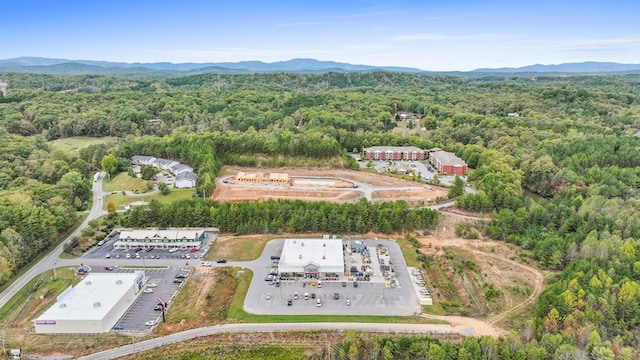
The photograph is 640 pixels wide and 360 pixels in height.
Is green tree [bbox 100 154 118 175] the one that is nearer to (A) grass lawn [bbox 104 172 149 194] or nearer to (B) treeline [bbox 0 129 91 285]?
(A) grass lawn [bbox 104 172 149 194]

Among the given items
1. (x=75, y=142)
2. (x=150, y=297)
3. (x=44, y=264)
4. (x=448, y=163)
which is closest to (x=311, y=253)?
(x=150, y=297)

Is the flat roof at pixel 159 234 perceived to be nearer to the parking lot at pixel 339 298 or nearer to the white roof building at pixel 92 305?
the white roof building at pixel 92 305

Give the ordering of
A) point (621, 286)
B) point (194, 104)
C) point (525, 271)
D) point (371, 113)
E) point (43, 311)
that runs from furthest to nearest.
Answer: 1. point (194, 104)
2. point (371, 113)
3. point (525, 271)
4. point (43, 311)
5. point (621, 286)

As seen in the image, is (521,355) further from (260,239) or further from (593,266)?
(260,239)

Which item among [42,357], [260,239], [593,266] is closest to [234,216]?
[260,239]

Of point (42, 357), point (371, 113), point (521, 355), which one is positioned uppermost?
point (371, 113)

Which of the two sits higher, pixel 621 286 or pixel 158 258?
pixel 621 286
